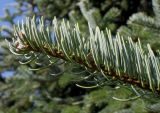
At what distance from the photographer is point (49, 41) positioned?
2.53 ft

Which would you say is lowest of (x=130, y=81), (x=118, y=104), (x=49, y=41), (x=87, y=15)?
(x=118, y=104)

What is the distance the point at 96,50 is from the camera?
713 millimetres

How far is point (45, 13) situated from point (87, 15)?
1700 millimetres

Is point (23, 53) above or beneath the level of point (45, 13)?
beneath

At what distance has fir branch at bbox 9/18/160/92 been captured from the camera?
72cm

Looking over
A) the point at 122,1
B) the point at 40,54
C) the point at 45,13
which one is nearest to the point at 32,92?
the point at 45,13

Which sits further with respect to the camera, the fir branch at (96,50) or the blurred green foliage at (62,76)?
the blurred green foliage at (62,76)

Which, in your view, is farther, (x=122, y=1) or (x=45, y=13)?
(x=45, y=13)

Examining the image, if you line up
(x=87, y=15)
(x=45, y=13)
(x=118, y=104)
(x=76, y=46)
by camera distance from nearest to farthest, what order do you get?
(x=76, y=46), (x=118, y=104), (x=87, y=15), (x=45, y=13)

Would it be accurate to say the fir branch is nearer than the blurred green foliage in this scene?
Yes

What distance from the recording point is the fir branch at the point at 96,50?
0.72m

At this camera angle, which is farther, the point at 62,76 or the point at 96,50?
the point at 62,76

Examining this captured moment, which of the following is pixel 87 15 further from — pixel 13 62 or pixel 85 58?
pixel 85 58

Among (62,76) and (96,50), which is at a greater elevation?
(96,50)
